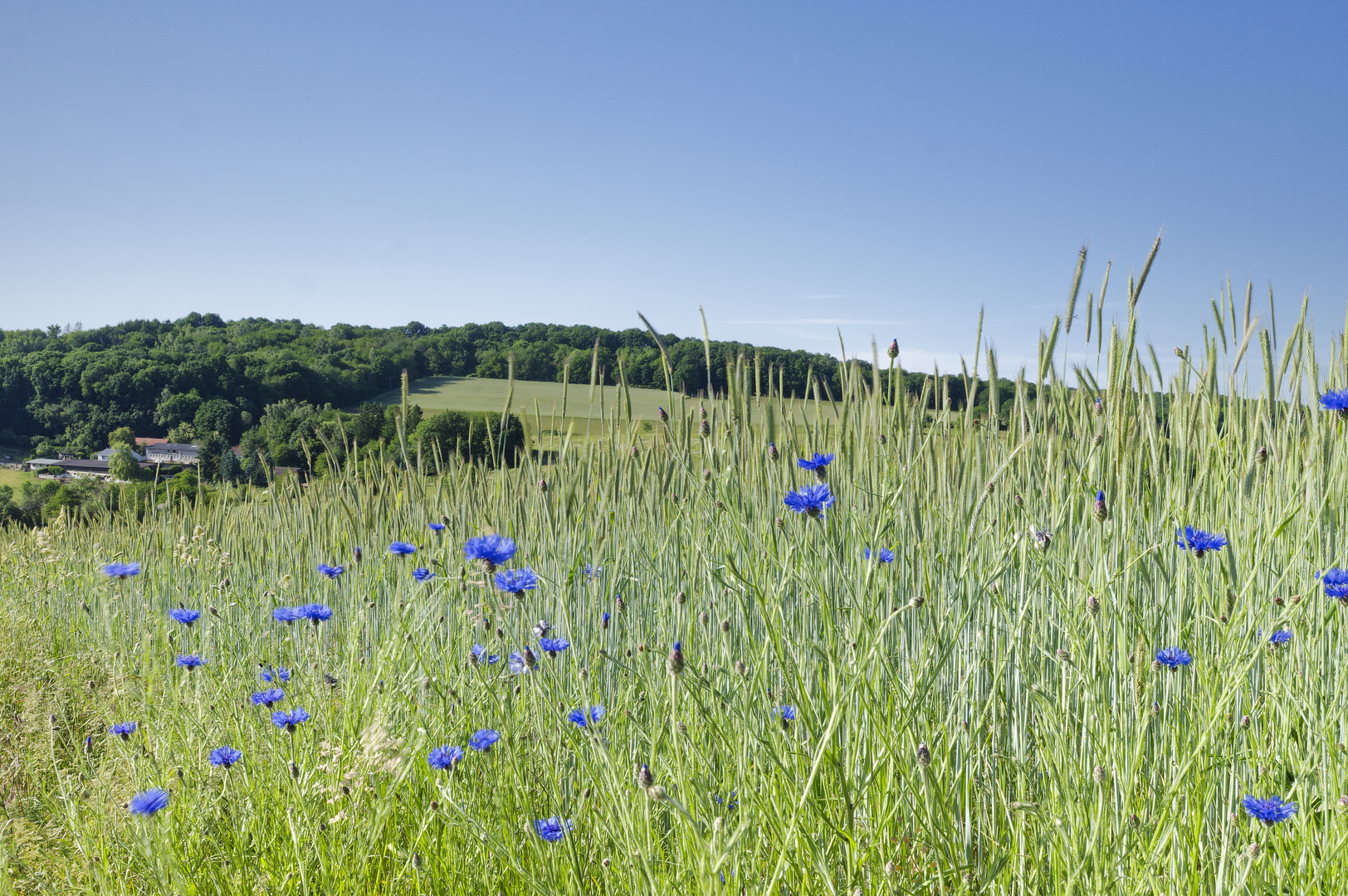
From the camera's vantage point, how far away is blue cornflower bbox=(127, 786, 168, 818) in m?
1.10

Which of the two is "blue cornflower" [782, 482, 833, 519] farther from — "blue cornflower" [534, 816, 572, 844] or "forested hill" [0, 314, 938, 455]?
"forested hill" [0, 314, 938, 455]

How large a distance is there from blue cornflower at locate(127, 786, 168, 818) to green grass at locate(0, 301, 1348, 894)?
34 millimetres

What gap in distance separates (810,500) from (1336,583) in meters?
0.90

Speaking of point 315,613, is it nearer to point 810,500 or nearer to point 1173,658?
point 810,500

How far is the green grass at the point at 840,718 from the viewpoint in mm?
998

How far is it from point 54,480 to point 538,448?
133 feet

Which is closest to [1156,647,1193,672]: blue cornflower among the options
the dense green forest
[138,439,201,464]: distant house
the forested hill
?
the dense green forest

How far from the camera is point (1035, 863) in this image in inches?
40.0

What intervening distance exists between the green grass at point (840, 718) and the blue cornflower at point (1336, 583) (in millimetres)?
67

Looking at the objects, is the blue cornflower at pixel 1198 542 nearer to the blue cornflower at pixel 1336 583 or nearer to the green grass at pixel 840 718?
the green grass at pixel 840 718

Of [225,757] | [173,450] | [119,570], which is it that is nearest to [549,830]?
[225,757]

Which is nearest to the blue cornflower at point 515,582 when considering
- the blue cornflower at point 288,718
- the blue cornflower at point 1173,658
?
the blue cornflower at point 288,718

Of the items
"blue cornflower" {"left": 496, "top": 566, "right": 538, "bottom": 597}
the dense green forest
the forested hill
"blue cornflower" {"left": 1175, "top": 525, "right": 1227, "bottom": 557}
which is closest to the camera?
"blue cornflower" {"left": 1175, "top": 525, "right": 1227, "bottom": 557}

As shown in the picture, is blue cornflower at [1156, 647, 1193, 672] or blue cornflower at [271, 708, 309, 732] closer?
blue cornflower at [1156, 647, 1193, 672]
